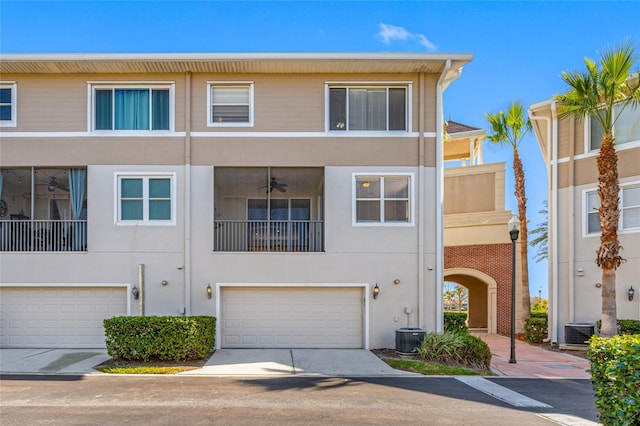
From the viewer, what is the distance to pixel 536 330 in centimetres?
1591

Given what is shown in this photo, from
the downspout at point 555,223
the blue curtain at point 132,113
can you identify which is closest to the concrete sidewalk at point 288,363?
the downspout at point 555,223

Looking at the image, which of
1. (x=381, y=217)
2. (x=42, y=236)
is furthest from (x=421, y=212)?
(x=42, y=236)

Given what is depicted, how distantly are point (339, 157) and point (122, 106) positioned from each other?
6.41m

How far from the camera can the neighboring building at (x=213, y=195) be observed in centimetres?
1315

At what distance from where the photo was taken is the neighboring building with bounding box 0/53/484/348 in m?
13.1

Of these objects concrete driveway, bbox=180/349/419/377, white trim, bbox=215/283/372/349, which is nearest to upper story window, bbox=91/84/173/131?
white trim, bbox=215/283/372/349

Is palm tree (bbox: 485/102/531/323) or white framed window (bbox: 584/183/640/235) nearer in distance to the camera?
white framed window (bbox: 584/183/640/235)

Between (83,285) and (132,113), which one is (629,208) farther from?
(83,285)

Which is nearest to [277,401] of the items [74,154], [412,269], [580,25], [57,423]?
[57,423]

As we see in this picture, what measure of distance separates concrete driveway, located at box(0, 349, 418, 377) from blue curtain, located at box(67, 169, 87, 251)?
298 centimetres

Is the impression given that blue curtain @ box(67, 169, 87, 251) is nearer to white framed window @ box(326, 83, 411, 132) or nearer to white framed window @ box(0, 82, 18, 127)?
white framed window @ box(0, 82, 18, 127)

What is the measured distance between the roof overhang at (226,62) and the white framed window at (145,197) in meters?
3.04

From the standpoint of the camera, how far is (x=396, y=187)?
1355 cm

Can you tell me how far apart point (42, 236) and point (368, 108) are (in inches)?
400
